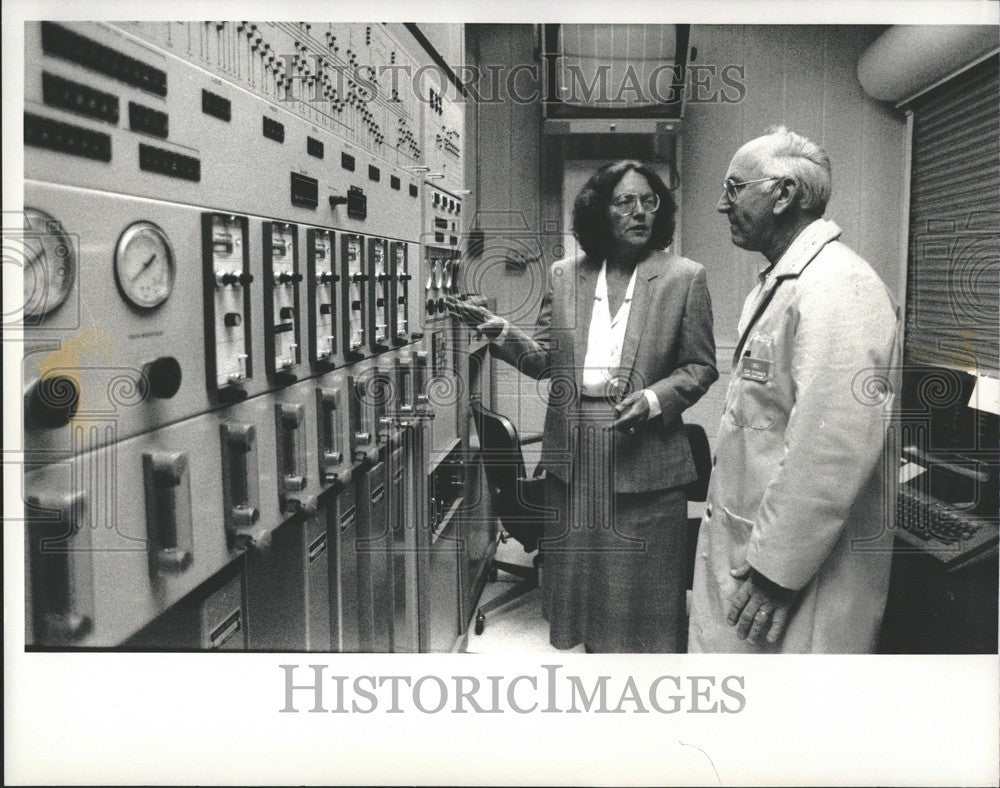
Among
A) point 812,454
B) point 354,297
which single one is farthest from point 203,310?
point 812,454

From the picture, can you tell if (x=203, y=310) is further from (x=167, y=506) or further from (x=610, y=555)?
(x=610, y=555)

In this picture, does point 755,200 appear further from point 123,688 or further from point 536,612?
point 123,688

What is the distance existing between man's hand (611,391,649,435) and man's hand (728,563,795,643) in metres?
0.38

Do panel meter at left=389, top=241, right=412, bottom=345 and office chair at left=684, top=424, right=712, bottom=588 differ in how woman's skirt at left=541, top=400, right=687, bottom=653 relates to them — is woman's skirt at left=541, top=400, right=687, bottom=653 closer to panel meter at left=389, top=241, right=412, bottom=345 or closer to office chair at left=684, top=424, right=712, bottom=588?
office chair at left=684, top=424, right=712, bottom=588

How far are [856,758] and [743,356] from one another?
3.02 ft

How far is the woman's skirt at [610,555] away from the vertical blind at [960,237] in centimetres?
66

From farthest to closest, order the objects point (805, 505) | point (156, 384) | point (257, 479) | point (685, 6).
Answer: point (685, 6) < point (805, 505) < point (257, 479) < point (156, 384)

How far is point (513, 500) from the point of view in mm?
1810

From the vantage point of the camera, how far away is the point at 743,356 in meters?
1.61

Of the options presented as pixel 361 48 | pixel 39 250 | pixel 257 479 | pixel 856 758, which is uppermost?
pixel 361 48

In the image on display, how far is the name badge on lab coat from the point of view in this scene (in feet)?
5.14

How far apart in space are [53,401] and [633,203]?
1.19m

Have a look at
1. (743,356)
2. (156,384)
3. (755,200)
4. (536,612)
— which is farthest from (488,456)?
(156,384)

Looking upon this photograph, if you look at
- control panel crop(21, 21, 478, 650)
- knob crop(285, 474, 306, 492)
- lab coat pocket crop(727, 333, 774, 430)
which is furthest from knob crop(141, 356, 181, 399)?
lab coat pocket crop(727, 333, 774, 430)
